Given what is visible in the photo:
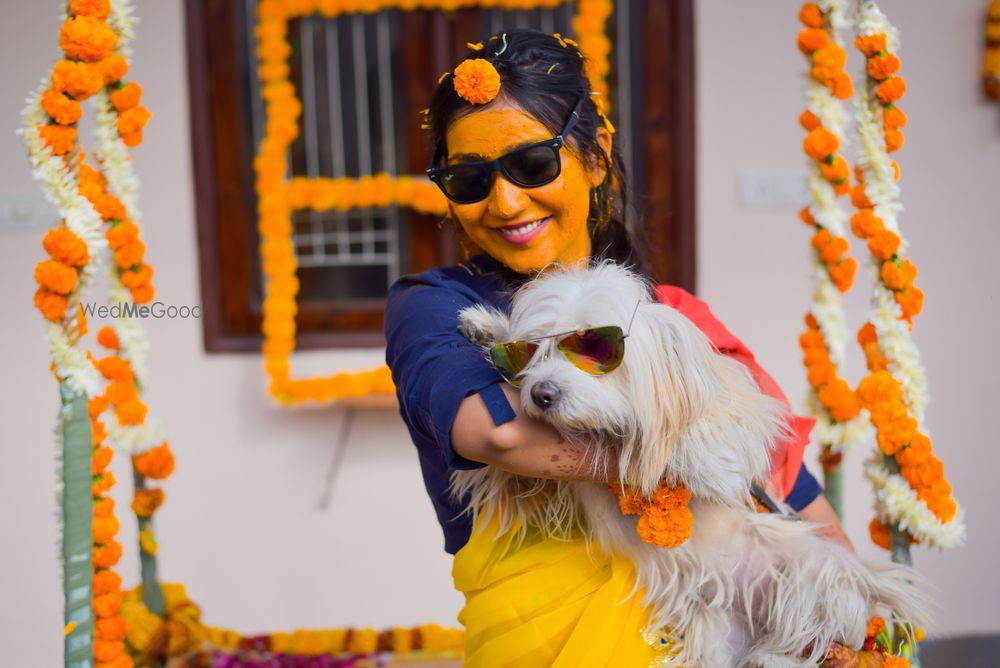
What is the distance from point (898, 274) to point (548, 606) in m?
1.27

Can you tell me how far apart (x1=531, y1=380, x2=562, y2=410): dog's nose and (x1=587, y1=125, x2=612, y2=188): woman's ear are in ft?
2.08

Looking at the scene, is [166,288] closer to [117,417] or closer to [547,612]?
[117,417]

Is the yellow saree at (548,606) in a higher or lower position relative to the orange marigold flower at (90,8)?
lower

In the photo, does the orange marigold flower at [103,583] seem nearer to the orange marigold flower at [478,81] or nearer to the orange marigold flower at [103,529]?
the orange marigold flower at [103,529]

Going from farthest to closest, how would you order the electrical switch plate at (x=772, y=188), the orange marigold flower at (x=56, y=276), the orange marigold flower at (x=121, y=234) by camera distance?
the electrical switch plate at (x=772, y=188) → the orange marigold flower at (x=121, y=234) → the orange marigold flower at (x=56, y=276)

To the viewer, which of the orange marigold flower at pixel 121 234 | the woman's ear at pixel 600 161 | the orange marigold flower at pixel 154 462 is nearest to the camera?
the woman's ear at pixel 600 161

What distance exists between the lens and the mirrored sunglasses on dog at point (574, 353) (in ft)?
4.66

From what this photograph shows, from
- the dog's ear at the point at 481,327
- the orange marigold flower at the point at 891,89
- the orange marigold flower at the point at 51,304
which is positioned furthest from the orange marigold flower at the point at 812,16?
the orange marigold flower at the point at 51,304

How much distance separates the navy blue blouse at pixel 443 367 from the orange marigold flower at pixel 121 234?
1007 mm

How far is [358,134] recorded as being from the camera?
157 inches

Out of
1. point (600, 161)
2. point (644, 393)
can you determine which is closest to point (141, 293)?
point (600, 161)

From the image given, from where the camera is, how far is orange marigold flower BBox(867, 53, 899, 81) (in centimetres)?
216

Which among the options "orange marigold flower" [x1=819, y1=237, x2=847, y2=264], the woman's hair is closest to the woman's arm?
the woman's hair

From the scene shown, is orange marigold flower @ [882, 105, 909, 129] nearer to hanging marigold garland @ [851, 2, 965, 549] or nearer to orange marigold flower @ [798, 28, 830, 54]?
hanging marigold garland @ [851, 2, 965, 549]
